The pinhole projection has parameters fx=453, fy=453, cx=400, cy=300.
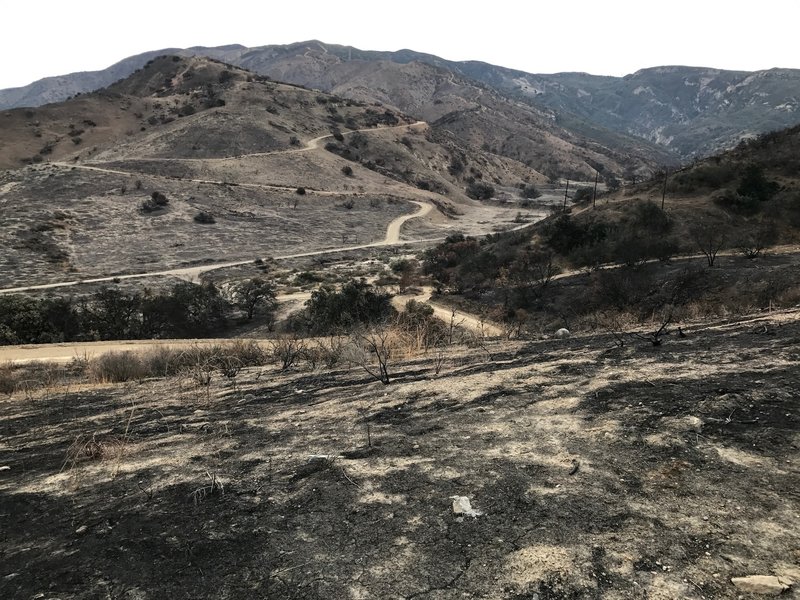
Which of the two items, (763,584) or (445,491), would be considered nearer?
(763,584)

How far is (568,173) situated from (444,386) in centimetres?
15622

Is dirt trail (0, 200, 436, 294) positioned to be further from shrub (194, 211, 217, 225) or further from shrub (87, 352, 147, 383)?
shrub (87, 352, 147, 383)

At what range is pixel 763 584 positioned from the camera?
2.66m

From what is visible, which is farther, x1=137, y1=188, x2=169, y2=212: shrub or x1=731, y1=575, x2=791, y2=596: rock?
x1=137, y1=188, x2=169, y2=212: shrub

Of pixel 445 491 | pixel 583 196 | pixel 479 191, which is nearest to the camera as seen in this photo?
pixel 445 491

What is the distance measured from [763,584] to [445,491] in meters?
2.25

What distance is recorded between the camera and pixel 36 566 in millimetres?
3482

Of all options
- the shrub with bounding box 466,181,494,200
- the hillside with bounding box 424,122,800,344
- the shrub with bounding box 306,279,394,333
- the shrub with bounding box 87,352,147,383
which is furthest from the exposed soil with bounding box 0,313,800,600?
the shrub with bounding box 466,181,494,200

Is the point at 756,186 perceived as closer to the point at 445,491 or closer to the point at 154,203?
the point at 445,491

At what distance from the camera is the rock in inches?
103

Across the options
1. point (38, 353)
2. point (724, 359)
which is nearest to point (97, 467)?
point (724, 359)

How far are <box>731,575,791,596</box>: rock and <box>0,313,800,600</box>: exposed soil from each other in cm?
5

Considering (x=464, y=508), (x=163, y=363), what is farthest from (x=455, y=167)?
(x=464, y=508)

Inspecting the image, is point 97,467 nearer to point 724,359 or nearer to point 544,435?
point 544,435
